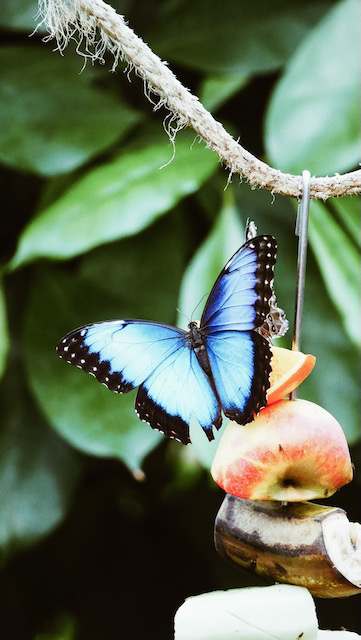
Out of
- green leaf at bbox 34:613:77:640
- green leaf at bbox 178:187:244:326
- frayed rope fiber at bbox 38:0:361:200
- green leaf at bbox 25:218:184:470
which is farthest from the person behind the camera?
green leaf at bbox 34:613:77:640

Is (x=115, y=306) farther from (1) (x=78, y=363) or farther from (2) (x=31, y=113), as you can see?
(1) (x=78, y=363)

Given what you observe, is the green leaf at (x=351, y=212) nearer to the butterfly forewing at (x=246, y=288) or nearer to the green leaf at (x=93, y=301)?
the green leaf at (x=93, y=301)

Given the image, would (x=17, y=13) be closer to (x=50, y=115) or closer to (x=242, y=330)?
(x=50, y=115)

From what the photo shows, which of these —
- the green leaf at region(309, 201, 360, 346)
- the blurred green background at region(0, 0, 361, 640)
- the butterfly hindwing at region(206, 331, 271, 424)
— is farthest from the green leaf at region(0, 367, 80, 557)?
the butterfly hindwing at region(206, 331, 271, 424)

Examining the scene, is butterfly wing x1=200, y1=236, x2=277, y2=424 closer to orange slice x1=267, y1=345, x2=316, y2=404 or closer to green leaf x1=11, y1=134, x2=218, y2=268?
orange slice x1=267, y1=345, x2=316, y2=404

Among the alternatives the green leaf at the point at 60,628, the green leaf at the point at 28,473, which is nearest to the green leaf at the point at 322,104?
the green leaf at the point at 28,473
